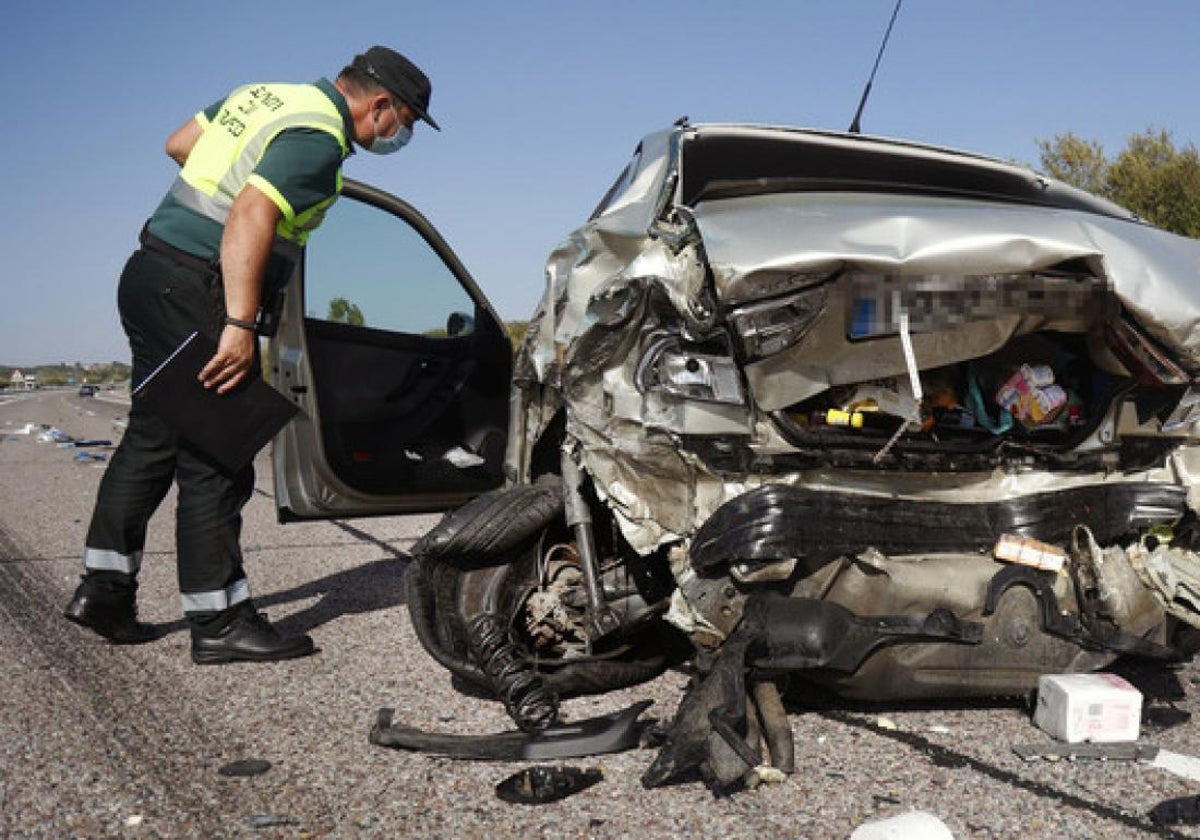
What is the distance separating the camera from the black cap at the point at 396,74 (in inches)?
150

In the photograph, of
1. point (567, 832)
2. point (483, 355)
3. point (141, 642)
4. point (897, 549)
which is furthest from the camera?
point (483, 355)

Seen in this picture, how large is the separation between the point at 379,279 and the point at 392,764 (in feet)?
7.56

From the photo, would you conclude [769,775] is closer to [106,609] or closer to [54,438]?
[106,609]

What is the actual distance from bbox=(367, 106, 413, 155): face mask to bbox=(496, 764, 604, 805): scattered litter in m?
2.39

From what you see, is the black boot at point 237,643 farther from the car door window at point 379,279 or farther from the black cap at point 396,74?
the black cap at point 396,74

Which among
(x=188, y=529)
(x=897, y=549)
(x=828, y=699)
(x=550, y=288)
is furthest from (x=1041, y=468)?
(x=188, y=529)

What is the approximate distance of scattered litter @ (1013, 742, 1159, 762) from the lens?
2646 millimetres

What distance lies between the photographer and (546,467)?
3740mm

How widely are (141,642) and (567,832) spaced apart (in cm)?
235

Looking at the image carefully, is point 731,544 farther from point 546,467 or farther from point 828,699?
point 546,467

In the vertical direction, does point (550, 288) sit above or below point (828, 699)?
above

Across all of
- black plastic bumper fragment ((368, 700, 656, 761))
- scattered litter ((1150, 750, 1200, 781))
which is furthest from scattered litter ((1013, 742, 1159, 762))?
black plastic bumper fragment ((368, 700, 656, 761))

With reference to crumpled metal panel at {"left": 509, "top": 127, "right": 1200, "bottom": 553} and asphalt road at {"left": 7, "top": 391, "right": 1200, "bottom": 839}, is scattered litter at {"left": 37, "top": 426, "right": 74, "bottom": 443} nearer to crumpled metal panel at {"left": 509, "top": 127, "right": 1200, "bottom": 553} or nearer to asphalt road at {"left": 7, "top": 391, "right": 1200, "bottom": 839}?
asphalt road at {"left": 7, "top": 391, "right": 1200, "bottom": 839}

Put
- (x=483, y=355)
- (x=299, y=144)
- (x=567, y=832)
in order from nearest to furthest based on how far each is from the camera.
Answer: (x=567, y=832), (x=299, y=144), (x=483, y=355)
